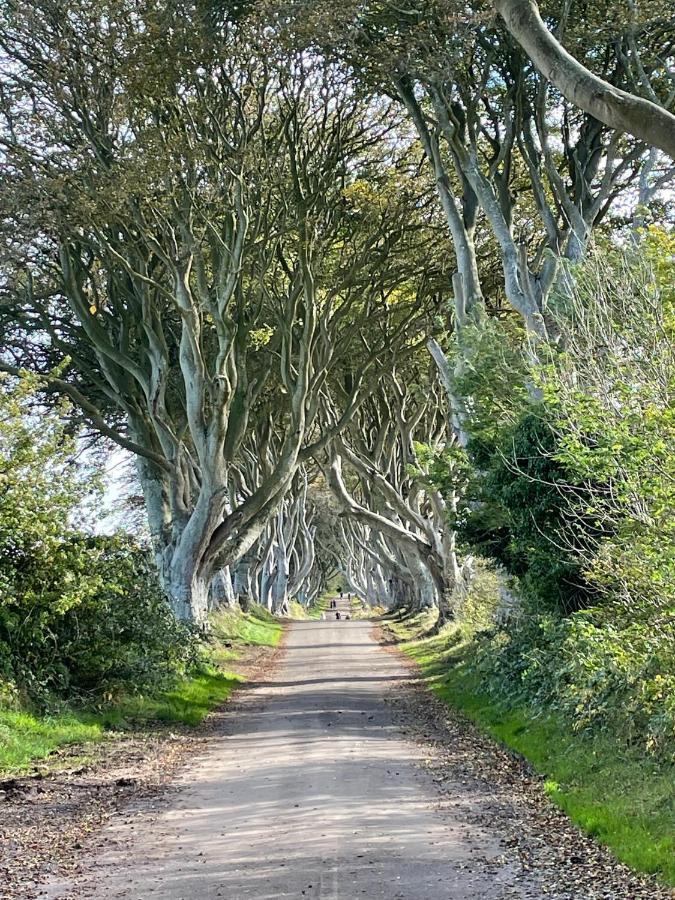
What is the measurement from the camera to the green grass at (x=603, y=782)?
8.28 meters

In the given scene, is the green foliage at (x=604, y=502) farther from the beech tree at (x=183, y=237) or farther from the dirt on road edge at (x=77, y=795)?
the beech tree at (x=183, y=237)

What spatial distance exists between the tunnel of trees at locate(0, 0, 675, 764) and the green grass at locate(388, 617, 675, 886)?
49 centimetres

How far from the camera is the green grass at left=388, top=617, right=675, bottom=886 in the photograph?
828cm

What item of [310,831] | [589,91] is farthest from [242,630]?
[589,91]

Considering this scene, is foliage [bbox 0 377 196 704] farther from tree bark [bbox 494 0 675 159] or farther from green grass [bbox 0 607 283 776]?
tree bark [bbox 494 0 675 159]

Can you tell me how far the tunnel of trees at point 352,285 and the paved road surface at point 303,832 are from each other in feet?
7.95

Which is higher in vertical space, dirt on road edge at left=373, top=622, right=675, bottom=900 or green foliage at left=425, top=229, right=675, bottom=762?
green foliage at left=425, top=229, right=675, bottom=762

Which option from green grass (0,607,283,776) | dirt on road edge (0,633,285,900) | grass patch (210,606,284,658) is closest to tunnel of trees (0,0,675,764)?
green grass (0,607,283,776)

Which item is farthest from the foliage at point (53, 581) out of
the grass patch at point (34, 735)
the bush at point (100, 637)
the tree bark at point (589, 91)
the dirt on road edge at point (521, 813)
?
the tree bark at point (589, 91)

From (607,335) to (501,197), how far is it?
28.1ft

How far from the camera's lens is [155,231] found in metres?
22.1

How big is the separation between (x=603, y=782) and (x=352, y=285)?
1776cm

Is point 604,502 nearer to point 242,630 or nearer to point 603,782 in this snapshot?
point 603,782

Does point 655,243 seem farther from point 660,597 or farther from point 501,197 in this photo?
point 501,197
